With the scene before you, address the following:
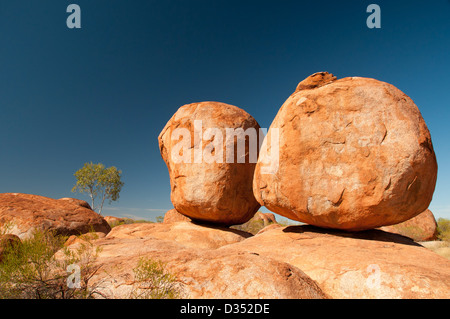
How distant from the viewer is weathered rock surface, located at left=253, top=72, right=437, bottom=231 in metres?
4.68

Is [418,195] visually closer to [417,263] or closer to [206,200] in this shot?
[417,263]

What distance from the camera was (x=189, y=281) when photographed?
275cm

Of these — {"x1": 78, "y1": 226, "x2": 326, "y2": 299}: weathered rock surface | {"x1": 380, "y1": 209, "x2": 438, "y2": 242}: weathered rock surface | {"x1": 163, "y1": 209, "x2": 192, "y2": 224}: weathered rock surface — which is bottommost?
{"x1": 380, "y1": 209, "x2": 438, "y2": 242}: weathered rock surface

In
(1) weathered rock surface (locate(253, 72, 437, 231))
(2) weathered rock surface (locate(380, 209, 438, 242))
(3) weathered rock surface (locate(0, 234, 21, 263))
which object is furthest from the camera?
(2) weathered rock surface (locate(380, 209, 438, 242))

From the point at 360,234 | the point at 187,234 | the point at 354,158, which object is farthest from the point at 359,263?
the point at 187,234

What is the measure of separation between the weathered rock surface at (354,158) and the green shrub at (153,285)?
11.1ft

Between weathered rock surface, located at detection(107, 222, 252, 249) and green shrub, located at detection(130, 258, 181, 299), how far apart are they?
4.34 meters

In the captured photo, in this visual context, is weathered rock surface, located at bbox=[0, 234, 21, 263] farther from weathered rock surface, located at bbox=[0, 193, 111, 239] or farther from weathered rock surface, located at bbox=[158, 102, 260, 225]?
weathered rock surface, located at bbox=[158, 102, 260, 225]

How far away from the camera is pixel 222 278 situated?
9.14 feet

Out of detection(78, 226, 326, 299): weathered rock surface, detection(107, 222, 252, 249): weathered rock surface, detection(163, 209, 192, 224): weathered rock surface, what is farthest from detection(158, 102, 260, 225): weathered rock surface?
detection(78, 226, 326, 299): weathered rock surface

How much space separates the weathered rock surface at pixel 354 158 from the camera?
15.4 feet

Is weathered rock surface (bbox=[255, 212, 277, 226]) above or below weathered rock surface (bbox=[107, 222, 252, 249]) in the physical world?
below

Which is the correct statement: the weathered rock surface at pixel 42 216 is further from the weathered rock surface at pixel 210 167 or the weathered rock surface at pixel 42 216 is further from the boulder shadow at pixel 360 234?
the boulder shadow at pixel 360 234

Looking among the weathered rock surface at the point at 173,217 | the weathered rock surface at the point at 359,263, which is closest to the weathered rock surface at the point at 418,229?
the weathered rock surface at the point at 359,263
